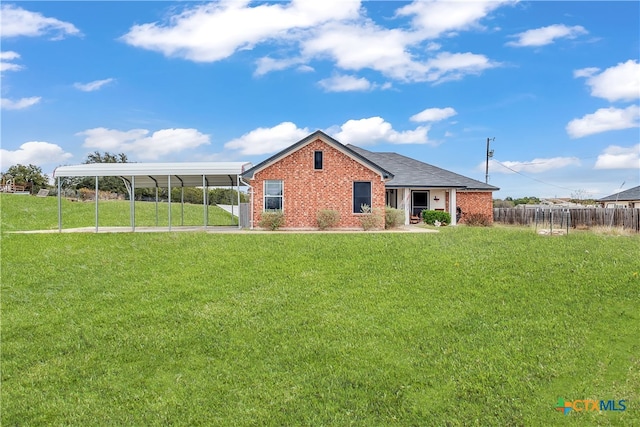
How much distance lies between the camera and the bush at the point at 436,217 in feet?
77.0

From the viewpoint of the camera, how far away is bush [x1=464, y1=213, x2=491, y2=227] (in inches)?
998

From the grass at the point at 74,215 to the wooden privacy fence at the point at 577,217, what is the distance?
1727 cm

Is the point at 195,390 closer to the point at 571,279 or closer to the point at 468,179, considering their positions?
the point at 571,279

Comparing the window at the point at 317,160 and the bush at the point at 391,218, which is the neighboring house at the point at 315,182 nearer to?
the window at the point at 317,160

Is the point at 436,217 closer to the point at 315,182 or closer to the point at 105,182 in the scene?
the point at 315,182

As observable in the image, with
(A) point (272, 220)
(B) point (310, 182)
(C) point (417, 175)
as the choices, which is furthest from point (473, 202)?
(A) point (272, 220)

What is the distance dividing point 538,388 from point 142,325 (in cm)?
689

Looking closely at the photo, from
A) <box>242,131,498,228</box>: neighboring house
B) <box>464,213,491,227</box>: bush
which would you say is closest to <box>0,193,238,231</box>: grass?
<box>242,131,498,228</box>: neighboring house

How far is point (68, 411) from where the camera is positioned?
6.02 metres

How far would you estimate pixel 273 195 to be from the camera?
19.0 metres

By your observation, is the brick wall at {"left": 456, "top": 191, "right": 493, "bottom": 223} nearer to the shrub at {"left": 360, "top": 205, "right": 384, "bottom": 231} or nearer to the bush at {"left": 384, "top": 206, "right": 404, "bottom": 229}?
the bush at {"left": 384, "top": 206, "right": 404, "bottom": 229}

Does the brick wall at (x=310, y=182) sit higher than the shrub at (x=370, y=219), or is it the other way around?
the brick wall at (x=310, y=182)

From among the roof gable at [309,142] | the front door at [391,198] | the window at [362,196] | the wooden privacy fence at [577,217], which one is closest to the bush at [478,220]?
the wooden privacy fence at [577,217]

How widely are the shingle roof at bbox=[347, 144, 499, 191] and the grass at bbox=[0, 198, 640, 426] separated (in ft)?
39.2
